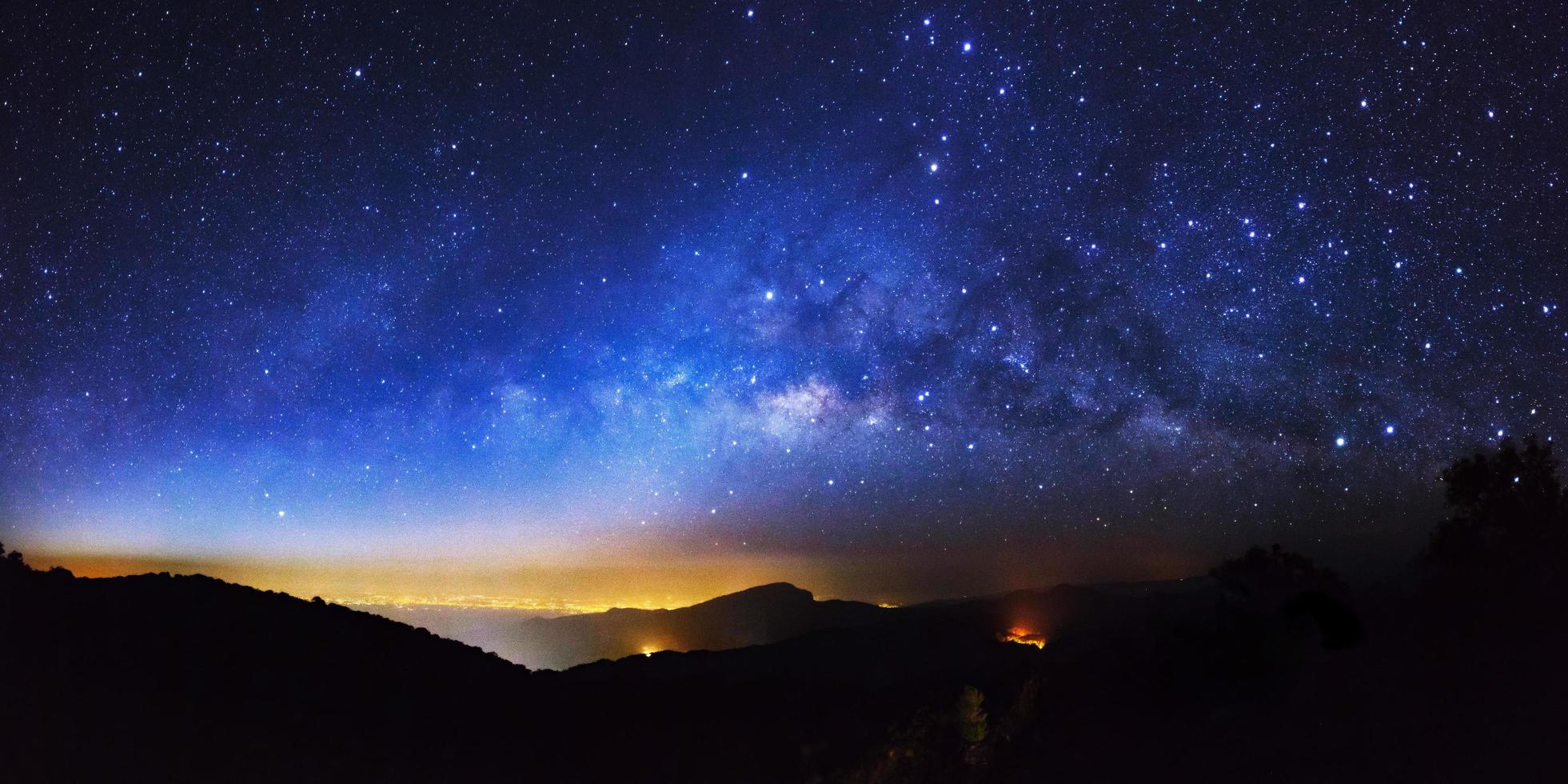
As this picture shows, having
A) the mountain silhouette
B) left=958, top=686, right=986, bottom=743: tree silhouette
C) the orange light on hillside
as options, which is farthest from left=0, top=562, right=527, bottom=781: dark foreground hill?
the mountain silhouette

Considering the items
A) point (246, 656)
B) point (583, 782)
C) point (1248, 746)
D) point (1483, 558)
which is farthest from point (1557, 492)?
point (246, 656)

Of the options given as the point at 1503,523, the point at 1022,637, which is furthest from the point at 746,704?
the point at 1503,523

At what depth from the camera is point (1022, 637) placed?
44.5 metres

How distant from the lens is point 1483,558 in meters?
31.4

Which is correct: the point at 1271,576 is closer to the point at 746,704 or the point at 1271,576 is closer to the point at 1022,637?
the point at 1022,637

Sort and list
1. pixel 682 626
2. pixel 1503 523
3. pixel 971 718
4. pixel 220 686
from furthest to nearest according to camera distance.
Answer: pixel 682 626 → pixel 1503 523 → pixel 220 686 → pixel 971 718

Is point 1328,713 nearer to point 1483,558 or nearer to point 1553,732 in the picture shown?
point 1553,732

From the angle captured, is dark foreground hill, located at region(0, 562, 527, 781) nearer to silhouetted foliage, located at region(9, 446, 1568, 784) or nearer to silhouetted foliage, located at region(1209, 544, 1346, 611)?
silhouetted foliage, located at region(9, 446, 1568, 784)

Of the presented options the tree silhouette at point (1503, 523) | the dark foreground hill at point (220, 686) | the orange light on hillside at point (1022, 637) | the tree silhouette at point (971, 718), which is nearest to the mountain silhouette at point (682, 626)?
the orange light on hillside at point (1022, 637)

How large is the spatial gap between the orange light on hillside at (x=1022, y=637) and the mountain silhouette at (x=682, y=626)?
6189cm

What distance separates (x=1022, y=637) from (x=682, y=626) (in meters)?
103

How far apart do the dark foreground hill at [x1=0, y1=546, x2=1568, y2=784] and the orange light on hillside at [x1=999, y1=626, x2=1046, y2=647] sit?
9761 mm

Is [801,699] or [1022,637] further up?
[1022,637]

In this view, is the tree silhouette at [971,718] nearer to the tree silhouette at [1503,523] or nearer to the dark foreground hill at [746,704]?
the dark foreground hill at [746,704]
